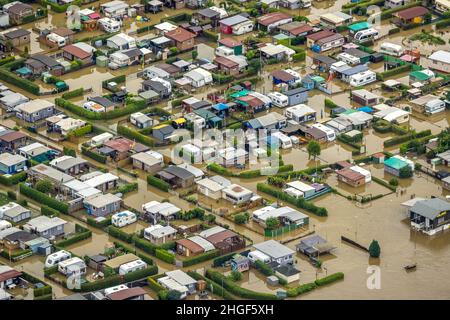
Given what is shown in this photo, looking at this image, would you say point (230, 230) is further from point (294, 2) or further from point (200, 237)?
point (294, 2)

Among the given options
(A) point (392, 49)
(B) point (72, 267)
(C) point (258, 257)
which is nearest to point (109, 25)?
(A) point (392, 49)

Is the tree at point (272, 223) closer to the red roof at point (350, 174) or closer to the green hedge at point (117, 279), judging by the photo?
the red roof at point (350, 174)

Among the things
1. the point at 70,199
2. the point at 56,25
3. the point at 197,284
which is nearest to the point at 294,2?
the point at 56,25

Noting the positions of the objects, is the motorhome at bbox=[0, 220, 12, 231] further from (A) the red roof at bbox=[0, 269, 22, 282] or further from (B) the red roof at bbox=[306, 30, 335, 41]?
(B) the red roof at bbox=[306, 30, 335, 41]

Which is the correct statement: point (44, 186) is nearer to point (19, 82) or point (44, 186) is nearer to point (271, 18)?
point (19, 82)

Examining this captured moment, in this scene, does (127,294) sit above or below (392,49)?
above

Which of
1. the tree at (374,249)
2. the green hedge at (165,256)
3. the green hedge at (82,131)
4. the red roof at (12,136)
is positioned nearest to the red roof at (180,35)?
the green hedge at (82,131)

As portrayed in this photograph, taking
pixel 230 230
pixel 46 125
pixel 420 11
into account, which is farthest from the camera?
pixel 420 11
